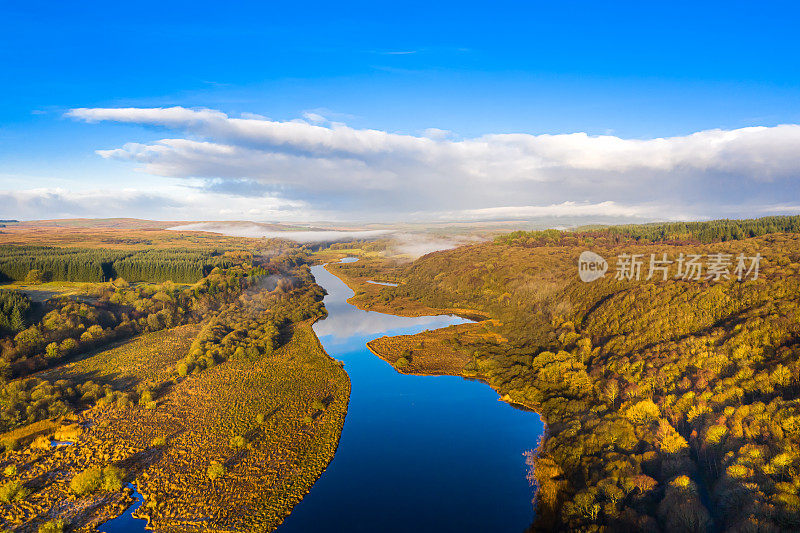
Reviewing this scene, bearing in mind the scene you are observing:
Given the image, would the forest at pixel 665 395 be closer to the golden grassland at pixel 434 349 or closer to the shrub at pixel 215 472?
the golden grassland at pixel 434 349

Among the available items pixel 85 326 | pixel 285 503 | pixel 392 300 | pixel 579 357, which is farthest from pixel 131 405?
pixel 392 300

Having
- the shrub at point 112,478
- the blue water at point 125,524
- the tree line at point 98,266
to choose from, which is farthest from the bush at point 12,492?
the tree line at point 98,266

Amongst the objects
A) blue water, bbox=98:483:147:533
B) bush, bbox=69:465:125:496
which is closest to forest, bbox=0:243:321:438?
bush, bbox=69:465:125:496

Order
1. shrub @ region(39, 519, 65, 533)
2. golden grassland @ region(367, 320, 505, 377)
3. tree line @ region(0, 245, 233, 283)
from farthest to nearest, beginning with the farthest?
tree line @ region(0, 245, 233, 283) → golden grassland @ region(367, 320, 505, 377) → shrub @ region(39, 519, 65, 533)

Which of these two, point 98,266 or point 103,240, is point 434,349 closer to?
point 98,266

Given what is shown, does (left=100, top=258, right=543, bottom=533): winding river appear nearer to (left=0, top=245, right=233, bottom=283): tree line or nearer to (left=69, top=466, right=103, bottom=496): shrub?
(left=69, top=466, right=103, bottom=496): shrub

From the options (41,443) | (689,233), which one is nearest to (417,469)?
(41,443)
